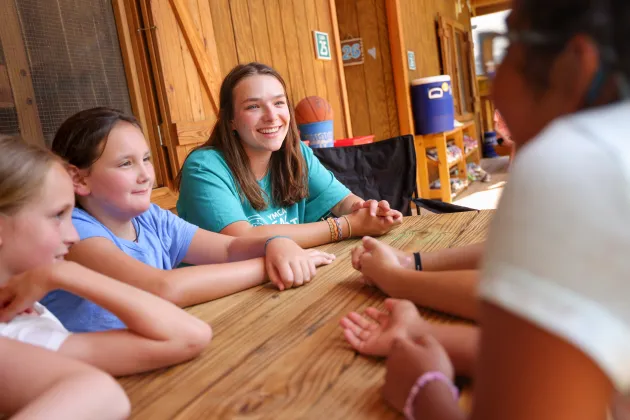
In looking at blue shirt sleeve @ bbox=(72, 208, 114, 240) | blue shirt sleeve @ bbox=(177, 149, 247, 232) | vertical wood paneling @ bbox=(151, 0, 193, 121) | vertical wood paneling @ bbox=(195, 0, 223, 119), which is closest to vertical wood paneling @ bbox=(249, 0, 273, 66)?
vertical wood paneling @ bbox=(195, 0, 223, 119)

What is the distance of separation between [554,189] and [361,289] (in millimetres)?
776

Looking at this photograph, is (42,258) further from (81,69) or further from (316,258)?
(81,69)

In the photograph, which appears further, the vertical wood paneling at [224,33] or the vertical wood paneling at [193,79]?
the vertical wood paneling at [224,33]

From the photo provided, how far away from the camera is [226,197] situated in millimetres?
1737

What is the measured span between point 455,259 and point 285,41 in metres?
2.95

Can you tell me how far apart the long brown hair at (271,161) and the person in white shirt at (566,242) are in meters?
1.53

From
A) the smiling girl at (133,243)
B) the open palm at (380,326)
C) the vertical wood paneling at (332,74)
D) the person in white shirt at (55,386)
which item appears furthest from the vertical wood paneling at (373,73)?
the person in white shirt at (55,386)

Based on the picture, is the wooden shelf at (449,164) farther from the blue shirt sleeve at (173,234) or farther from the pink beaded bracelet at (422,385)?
the pink beaded bracelet at (422,385)

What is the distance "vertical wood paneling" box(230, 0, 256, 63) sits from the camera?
3305 mm

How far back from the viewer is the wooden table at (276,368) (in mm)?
677

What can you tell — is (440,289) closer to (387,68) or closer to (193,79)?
(193,79)

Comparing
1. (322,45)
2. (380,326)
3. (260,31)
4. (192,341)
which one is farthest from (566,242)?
(322,45)

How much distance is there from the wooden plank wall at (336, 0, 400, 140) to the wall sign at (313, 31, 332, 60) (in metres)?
1.20

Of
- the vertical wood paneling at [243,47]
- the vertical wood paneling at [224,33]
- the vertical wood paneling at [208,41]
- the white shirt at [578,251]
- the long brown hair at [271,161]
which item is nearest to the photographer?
the white shirt at [578,251]
